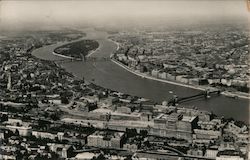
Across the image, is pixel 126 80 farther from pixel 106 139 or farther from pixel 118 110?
pixel 106 139

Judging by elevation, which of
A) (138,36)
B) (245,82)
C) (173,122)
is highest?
(138,36)

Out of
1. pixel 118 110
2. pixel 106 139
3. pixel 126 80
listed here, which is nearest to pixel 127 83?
pixel 126 80

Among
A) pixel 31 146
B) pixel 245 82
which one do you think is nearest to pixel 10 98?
pixel 31 146

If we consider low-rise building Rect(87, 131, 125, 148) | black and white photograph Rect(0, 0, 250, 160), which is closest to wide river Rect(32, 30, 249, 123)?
black and white photograph Rect(0, 0, 250, 160)

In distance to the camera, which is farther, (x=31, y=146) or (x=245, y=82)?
(x=31, y=146)

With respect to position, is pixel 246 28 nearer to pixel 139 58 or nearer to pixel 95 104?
pixel 139 58

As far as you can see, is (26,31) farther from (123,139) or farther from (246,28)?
(246,28)

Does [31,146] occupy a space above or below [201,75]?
below
